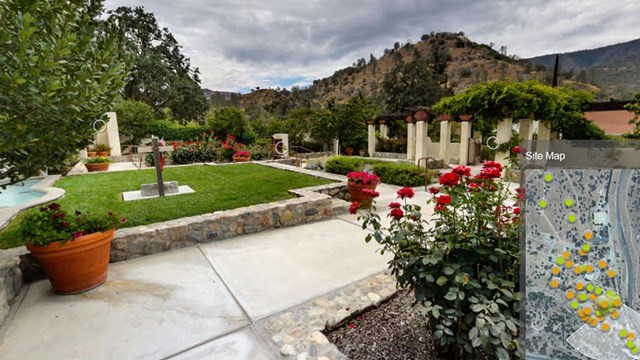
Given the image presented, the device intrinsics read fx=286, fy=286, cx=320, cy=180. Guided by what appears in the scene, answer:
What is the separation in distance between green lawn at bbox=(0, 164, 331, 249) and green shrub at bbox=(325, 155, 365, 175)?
170 centimetres

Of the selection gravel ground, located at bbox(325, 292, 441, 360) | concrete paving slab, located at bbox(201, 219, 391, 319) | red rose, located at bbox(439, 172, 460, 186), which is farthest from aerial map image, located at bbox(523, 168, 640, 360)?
concrete paving slab, located at bbox(201, 219, 391, 319)

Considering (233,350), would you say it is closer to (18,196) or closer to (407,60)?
(18,196)

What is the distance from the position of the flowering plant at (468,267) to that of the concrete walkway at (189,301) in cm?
107

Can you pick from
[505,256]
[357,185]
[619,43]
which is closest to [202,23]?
[357,185]

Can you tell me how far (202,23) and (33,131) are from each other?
8.57 metres

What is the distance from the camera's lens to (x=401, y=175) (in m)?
7.61

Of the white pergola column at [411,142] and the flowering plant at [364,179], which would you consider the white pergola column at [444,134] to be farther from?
the flowering plant at [364,179]

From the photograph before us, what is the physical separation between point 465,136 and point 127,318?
1304cm

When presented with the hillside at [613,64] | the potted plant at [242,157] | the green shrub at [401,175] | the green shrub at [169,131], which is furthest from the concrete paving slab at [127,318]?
the green shrub at [169,131]

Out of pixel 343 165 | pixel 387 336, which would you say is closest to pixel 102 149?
pixel 343 165

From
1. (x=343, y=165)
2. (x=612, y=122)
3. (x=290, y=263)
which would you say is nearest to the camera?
(x=290, y=263)

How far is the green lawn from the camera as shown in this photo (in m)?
4.15

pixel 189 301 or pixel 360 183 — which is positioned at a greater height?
pixel 360 183

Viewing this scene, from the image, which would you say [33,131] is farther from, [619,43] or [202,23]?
[619,43]
